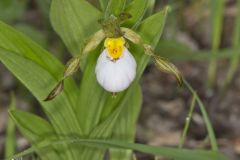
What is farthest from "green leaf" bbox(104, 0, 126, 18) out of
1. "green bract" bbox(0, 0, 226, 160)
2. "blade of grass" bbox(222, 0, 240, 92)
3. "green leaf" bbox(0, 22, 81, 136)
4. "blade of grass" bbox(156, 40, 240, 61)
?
"blade of grass" bbox(222, 0, 240, 92)

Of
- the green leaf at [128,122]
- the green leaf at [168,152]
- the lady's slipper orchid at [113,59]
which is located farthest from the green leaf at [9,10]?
the green leaf at [168,152]

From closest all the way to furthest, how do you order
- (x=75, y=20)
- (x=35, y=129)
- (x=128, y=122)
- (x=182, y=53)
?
1. (x=75, y=20)
2. (x=35, y=129)
3. (x=128, y=122)
4. (x=182, y=53)

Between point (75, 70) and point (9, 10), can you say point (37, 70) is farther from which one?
point (9, 10)

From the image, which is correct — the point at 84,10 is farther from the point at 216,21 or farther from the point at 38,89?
the point at 216,21

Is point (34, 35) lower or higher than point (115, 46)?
higher

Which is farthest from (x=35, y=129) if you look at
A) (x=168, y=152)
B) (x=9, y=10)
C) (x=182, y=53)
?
(x=9, y=10)

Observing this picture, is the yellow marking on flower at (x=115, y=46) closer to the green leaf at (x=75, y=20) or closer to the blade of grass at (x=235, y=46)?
the green leaf at (x=75, y=20)
